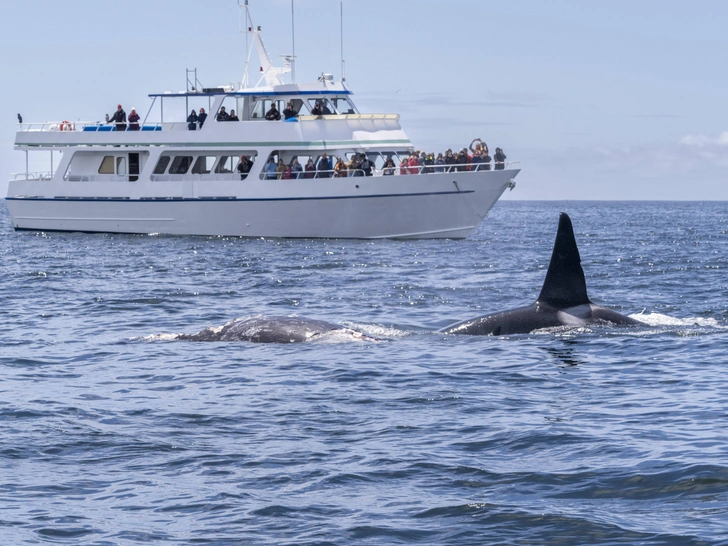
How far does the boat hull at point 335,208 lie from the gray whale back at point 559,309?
22276 millimetres

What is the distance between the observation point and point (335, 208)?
126ft

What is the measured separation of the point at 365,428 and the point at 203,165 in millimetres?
32994

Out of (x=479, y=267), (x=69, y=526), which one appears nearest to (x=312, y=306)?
(x=479, y=267)

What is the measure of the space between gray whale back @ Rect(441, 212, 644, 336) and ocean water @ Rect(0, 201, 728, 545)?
32 centimetres

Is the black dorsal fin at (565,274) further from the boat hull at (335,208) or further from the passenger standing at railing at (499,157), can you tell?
the passenger standing at railing at (499,157)

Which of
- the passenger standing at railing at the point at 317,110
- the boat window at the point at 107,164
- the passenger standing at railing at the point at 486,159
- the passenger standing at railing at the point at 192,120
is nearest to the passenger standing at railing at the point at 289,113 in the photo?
the passenger standing at railing at the point at 317,110

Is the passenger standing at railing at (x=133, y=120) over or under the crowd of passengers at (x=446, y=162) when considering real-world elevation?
over

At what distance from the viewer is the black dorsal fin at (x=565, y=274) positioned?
13.9 meters

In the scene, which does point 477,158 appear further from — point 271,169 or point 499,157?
point 271,169

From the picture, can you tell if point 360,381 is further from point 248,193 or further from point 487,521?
point 248,193

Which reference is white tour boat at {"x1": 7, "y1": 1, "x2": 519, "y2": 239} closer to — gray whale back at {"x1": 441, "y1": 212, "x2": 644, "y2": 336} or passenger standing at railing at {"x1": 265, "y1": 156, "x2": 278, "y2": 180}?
passenger standing at railing at {"x1": 265, "y1": 156, "x2": 278, "y2": 180}

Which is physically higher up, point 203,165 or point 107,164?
point 107,164

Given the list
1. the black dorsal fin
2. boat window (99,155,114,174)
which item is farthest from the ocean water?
boat window (99,155,114,174)

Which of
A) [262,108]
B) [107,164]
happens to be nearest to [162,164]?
[107,164]
